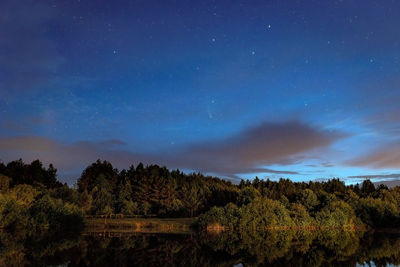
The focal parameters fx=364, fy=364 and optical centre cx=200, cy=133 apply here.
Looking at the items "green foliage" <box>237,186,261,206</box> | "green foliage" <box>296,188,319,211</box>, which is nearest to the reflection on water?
"green foliage" <box>237,186,261,206</box>

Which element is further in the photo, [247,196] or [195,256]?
[247,196]

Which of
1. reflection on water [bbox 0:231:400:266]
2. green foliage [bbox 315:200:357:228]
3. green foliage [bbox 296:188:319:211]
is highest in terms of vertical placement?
green foliage [bbox 296:188:319:211]

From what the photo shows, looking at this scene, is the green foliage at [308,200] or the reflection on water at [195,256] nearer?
the reflection on water at [195,256]

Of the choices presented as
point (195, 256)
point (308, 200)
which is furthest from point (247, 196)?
point (195, 256)

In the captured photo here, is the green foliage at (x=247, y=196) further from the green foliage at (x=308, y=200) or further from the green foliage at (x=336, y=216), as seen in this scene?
the green foliage at (x=336, y=216)

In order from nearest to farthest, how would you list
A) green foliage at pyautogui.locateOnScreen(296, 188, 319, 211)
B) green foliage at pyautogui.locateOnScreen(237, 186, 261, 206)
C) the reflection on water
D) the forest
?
the reflection on water → the forest → green foliage at pyautogui.locateOnScreen(237, 186, 261, 206) → green foliage at pyautogui.locateOnScreen(296, 188, 319, 211)

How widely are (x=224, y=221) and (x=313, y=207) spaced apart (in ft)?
53.8

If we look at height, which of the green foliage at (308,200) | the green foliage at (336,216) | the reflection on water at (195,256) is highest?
the green foliage at (308,200)

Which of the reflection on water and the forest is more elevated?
the forest

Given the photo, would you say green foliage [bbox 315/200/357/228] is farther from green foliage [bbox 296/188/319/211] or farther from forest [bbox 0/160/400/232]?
green foliage [bbox 296/188/319/211]

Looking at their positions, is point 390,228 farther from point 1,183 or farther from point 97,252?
point 1,183

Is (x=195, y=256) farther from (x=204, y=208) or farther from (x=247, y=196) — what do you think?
(x=204, y=208)

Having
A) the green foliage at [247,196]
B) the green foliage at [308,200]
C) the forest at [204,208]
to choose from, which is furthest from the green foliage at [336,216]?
the green foliage at [247,196]

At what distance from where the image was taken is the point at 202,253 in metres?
29.7
